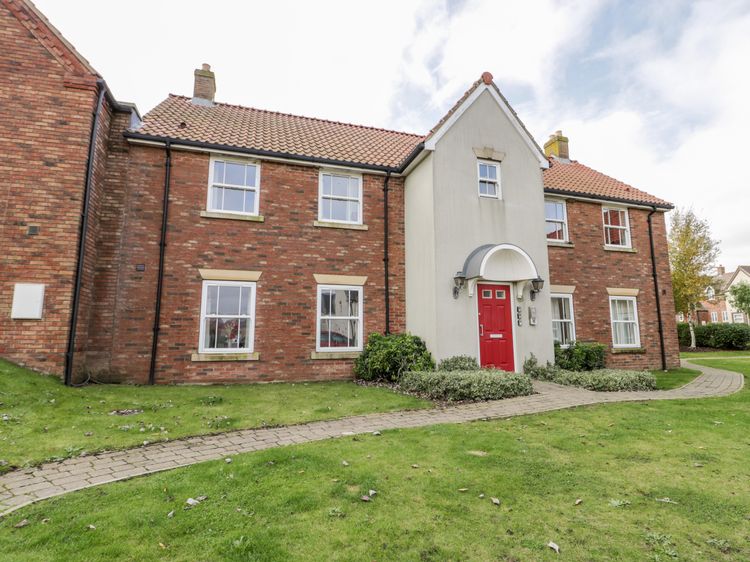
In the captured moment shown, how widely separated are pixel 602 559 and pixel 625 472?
2010mm

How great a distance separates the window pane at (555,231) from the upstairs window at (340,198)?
274 inches

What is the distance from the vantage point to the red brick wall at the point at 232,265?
391 inches

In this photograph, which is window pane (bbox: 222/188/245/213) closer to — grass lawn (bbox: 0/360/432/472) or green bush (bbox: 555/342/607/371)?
grass lawn (bbox: 0/360/432/472)

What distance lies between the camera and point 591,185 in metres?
15.5

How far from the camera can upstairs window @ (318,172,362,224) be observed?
11.9 m

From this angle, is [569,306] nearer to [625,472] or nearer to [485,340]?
[485,340]

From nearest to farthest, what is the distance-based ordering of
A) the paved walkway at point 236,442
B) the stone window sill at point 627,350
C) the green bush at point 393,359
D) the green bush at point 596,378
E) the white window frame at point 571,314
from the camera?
the paved walkway at point 236,442 < the green bush at point 596,378 < the green bush at point 393,359 < the white window frame at point 571,314 < the stone window sill at point 627,350

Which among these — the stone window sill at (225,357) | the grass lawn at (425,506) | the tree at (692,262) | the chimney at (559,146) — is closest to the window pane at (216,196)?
the stone window sill at (225,357)

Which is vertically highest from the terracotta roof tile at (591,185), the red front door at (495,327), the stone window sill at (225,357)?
the terracotta roof tile at (591,185)

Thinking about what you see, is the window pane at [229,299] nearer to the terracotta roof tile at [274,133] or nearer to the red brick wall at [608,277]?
the terracotta roof tile at [274,133]

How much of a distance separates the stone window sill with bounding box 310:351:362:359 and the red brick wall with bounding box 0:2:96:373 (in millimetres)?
5614

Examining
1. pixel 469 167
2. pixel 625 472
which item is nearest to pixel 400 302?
pixel 469 167

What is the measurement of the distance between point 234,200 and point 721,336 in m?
31.5

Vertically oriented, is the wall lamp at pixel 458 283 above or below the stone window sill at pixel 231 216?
below
